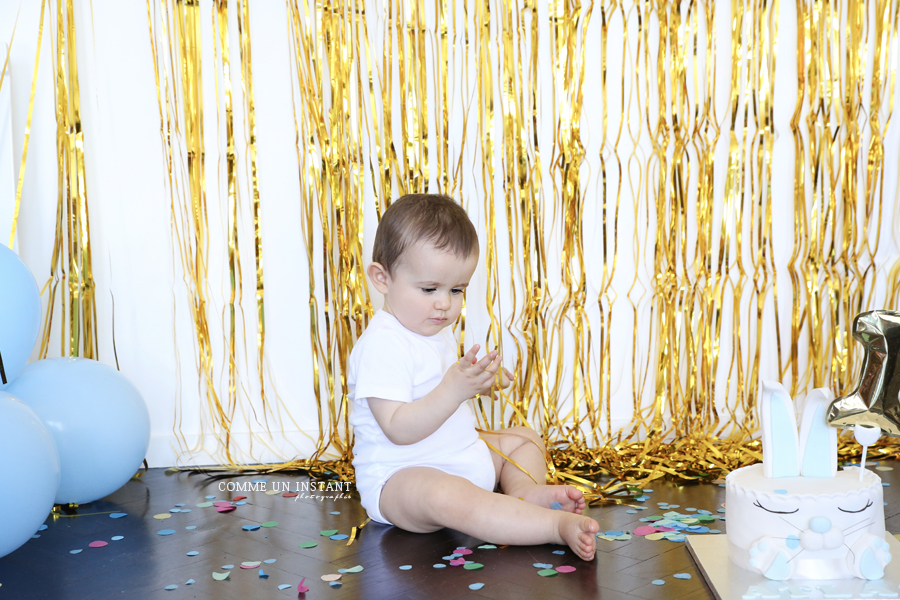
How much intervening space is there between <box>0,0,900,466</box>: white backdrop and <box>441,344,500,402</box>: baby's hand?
0.72 meters

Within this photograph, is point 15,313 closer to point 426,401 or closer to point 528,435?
point 426,401

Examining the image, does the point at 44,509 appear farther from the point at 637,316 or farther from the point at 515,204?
Answer: the point at 637,316

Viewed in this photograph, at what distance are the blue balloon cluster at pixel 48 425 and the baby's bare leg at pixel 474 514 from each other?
A: 0.65 meters

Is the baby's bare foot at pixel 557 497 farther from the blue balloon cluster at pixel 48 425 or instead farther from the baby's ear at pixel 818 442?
the blue balloon cluster at pixel 48 425

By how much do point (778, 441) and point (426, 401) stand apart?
65 cm

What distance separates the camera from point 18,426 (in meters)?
1.46

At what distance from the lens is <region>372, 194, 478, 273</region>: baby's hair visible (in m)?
1.65

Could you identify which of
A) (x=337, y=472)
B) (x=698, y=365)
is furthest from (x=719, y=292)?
(x=337, y=472)

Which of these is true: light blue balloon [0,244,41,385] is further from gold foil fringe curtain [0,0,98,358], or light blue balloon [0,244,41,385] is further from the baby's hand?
the baby's hand

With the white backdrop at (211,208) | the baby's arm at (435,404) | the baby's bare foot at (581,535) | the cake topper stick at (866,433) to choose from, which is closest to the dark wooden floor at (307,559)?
the baby's bare foot at (581,535)

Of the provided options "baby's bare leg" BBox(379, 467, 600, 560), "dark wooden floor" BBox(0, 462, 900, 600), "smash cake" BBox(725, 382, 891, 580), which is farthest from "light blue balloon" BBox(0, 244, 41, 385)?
"smash cake" BBox(725, 382, 891, 580)

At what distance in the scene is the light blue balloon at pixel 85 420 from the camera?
172 cm

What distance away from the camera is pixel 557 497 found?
161cm

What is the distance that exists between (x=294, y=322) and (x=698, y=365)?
1169 mm
